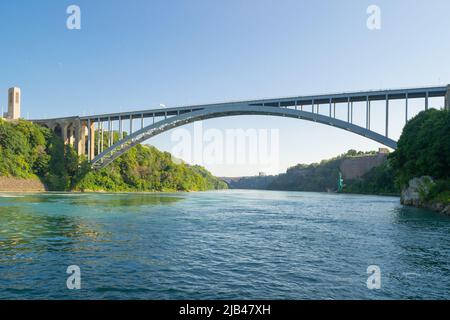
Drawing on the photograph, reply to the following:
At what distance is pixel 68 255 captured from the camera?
8.34m

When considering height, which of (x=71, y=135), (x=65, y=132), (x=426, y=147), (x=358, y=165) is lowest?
(x=426, y=147)

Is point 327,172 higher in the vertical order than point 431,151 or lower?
lower

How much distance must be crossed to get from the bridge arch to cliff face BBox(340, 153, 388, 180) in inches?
2416

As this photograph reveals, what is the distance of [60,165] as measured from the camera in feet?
169

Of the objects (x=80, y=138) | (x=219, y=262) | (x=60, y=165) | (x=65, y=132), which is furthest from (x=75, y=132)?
(x=219, y=262)

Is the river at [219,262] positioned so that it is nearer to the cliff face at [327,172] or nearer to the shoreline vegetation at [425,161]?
the shoreline vegetation at [425,161]

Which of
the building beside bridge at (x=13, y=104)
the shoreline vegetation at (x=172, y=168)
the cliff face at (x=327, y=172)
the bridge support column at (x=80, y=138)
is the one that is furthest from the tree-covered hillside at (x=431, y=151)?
the cliff face at (x=327, y=172)

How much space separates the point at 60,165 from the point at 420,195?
47115 mm

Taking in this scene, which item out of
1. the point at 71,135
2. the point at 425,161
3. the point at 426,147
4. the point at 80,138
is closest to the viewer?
the point at 425,161

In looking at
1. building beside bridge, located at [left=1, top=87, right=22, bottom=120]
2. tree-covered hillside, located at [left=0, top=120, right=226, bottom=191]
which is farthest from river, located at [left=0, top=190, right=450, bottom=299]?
building beside bridge, located at [left=1, top=87, right=22, bottom=120]

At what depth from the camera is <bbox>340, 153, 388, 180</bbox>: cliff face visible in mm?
93019

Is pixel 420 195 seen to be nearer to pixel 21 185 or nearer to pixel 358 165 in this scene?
pixel 21 185

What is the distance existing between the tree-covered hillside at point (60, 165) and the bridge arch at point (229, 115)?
11.9 ft
